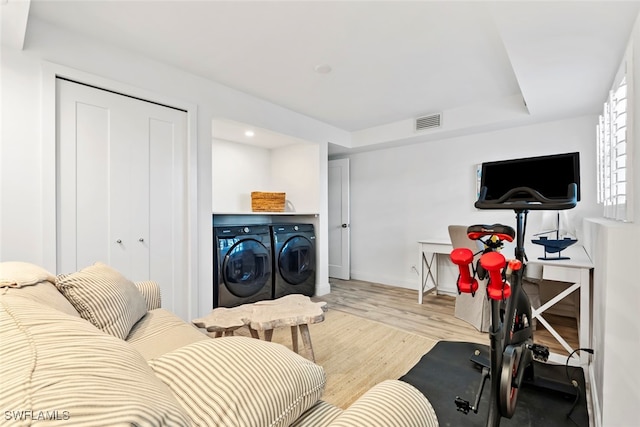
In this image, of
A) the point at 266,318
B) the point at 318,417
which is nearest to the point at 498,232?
the point at 318,417

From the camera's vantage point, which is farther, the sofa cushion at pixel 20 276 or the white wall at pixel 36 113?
the white wall at pixel 36 113

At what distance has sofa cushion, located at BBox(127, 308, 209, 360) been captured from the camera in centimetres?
125

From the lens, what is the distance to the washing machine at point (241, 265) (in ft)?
10.0

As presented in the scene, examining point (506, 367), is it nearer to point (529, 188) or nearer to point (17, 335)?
point (529, 188)

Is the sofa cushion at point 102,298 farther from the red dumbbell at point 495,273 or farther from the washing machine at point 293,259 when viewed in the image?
the washing machine at point 293,259

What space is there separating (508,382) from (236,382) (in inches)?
49.0

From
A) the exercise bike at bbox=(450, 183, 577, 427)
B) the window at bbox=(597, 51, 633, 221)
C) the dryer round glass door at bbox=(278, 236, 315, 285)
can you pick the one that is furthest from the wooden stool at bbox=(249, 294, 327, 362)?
the window at bbox=(597, 51, 633, 221)

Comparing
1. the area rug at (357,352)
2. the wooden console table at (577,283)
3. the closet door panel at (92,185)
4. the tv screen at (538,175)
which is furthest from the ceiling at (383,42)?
the area rug at (357,352)

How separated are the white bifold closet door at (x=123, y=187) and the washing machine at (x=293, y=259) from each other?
1167mm

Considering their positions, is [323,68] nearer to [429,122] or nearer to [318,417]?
[429,122]

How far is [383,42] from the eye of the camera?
2158mm

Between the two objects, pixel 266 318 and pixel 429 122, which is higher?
pixel 429 122

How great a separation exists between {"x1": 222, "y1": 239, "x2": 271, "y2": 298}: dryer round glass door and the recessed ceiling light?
190 cm

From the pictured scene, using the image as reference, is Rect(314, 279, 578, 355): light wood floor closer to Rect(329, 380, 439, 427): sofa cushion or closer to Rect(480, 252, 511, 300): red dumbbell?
Rect(480, 252, 511, 300): red dumbbell
